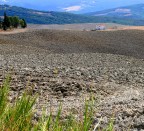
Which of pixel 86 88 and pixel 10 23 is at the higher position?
pixel 86 88

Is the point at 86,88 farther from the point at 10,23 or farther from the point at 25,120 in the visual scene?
the point at 10,23

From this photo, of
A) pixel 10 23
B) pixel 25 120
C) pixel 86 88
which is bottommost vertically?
pixel 10 23

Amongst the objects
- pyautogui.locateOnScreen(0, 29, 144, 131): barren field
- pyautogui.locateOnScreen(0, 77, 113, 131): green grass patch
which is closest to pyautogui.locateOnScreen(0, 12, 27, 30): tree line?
pyautogui.locateOnScreen(0, 29, 144, 131): barren field

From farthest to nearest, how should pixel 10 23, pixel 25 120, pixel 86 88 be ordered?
pixel 10 23
pixel 86 88
pixel 25 120

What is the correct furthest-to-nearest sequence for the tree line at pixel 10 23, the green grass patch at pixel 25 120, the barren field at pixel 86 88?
the tree line at pixel 10 23
the barren field at pixel 86 88
the green grass patch at pixel 25 120

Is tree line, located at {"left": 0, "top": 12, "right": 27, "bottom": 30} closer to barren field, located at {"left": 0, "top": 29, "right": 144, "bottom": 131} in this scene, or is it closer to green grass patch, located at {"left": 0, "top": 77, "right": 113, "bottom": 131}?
barren field, located at {"left": 0, "top": 29, "right": 144, "bottom": 131}

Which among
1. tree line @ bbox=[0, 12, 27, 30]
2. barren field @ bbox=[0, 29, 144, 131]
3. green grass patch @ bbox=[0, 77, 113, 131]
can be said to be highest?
green grass patch @ bbox=[0, 77, 113, 131]

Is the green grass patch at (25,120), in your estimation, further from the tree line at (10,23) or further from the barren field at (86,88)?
the tree line at (10,23)

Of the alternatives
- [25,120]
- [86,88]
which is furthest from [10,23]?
[25,120]

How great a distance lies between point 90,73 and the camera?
1911cm

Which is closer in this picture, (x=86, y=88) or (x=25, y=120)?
(x=25, y=120)

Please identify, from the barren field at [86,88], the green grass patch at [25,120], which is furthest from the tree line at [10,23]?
the green grass patch at [25,120]

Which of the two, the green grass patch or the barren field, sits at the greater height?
the green grass patch

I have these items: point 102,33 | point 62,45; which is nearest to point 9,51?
point 62,45
